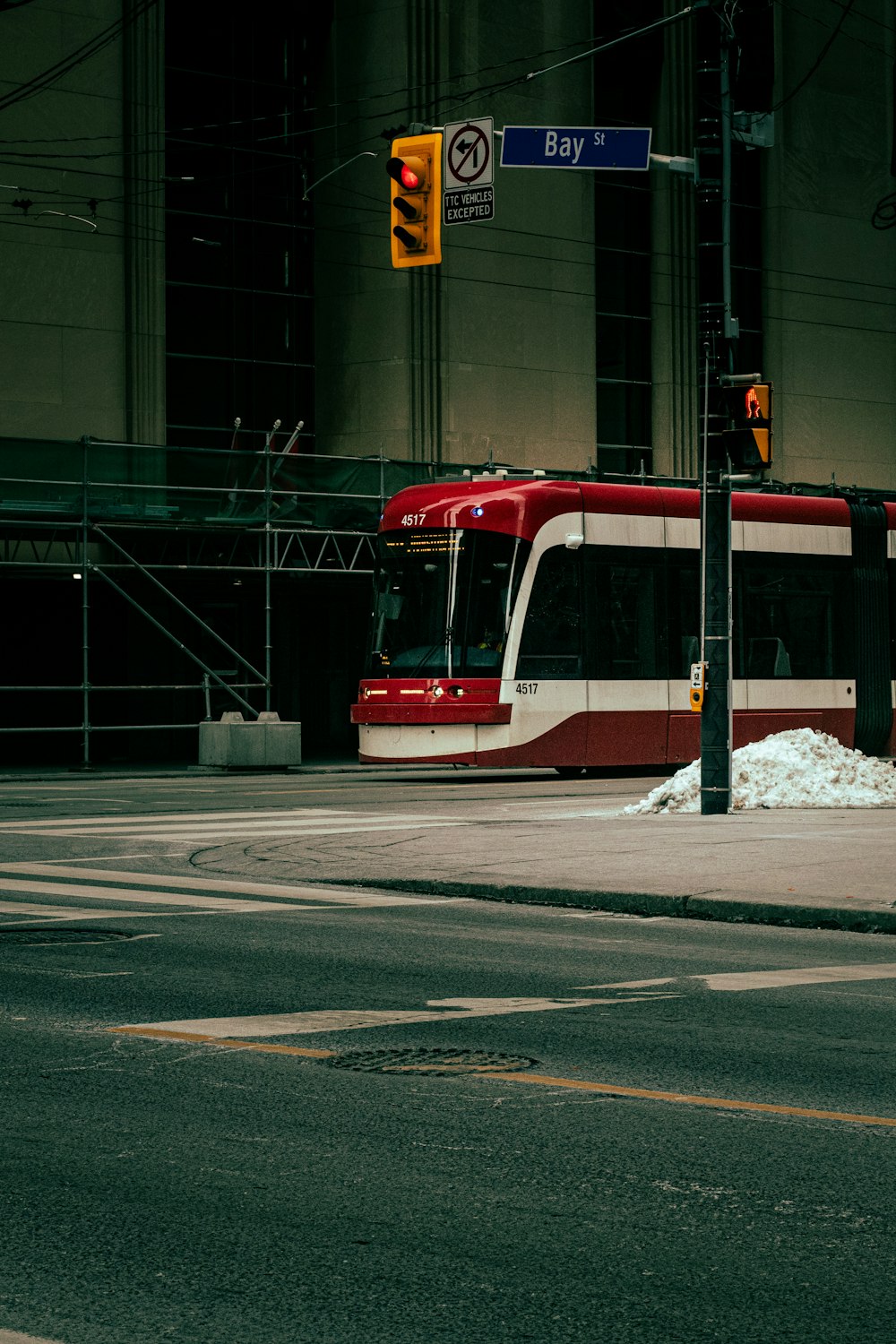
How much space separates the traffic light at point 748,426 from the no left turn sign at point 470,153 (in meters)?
5.31

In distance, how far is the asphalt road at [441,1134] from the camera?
4.71m

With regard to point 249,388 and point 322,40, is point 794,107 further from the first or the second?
point 249,388

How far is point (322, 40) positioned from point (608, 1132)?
108ft

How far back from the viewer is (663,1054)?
774cm

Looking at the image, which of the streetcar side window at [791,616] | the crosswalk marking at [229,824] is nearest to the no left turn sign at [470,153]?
the crosswalk marking at [229,824]

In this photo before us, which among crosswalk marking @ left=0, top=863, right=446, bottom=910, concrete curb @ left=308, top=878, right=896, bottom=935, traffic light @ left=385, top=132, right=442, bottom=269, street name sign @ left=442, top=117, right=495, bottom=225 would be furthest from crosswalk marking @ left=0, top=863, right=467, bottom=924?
street name sign @ left=442, top=117, right=495, bottom=225

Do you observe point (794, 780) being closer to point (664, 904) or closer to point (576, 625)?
point (576, 625)

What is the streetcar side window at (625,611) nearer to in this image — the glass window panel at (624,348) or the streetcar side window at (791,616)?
the streetcar side window at (791,616)

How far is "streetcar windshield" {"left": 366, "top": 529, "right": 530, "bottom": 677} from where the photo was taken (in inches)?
987

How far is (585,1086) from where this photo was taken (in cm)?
714

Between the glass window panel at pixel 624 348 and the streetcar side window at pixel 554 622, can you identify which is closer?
the streetcar side window at pixel 554 622

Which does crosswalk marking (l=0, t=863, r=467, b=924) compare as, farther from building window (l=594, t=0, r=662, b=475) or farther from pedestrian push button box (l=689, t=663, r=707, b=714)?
building window (l=594, t=0, r=662, b=475)

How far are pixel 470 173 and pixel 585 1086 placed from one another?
16.4 metres

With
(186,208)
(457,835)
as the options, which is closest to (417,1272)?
(457,835)
